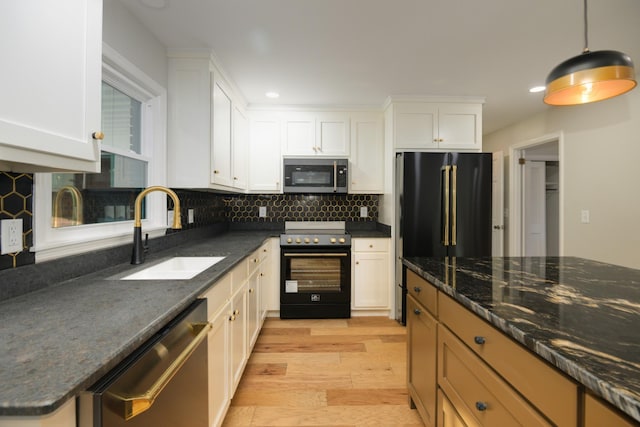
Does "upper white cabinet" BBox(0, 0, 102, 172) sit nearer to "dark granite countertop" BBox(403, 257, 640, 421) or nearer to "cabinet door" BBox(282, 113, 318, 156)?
"dark granite countertop" BBox(403, 257, 640, 421)

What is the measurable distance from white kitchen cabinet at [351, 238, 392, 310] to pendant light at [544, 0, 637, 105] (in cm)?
211

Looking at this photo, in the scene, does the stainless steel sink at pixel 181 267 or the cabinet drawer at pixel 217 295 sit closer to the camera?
the cabinet drawer at pixel 217 295

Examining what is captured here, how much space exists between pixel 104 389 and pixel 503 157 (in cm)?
497

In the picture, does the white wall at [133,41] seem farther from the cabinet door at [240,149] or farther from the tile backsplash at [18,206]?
the tile backsplash at [18,206]

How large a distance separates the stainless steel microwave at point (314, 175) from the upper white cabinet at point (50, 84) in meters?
2.32

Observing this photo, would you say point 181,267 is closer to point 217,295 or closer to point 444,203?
point 217,295

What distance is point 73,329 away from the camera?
2.79 ft

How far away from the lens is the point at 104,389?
2.21 feet

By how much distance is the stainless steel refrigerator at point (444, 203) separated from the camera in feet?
9.93

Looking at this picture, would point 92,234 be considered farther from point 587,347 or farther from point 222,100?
point 587,347

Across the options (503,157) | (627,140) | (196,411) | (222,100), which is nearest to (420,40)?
(222,100)

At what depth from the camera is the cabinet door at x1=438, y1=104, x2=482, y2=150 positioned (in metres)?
3.25

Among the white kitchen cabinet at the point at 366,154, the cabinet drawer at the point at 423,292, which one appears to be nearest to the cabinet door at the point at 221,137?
the white kitchen cabinet at the point at 366,154

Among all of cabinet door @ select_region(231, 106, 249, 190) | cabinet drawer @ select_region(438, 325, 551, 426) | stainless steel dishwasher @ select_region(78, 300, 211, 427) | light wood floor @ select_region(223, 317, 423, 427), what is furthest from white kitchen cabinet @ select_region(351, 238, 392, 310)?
stainless steel dishwasher @ select_region(78, 300, 211, 427)
